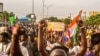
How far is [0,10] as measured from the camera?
65.9ft

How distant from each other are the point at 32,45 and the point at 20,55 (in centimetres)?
708

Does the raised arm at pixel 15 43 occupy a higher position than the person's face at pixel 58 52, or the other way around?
the raised arm at pixel 15 43

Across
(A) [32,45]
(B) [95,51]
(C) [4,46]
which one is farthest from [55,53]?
(A) [32,45]

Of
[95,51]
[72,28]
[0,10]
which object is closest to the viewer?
[95,51]

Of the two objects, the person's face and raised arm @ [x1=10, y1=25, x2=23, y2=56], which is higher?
raised arm @ [x1=10, y1=25, x2=23, y2=56]

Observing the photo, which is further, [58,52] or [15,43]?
[58,52]

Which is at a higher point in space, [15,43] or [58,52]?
[15,43]

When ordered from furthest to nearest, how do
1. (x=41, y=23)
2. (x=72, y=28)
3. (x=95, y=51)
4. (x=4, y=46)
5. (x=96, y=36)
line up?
(x=72, y=28)
(x=4, y=46)
(x=95, y=51)
(x=96, y=36)
(x=41, y=23)

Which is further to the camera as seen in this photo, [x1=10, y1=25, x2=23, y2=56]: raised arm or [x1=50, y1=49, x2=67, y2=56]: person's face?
[x1=50, y1=49, x2=67, y2=56]: person's face

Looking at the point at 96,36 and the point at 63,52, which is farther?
the point at 96,36

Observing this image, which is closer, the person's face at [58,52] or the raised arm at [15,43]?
the raised arm at [15,43]

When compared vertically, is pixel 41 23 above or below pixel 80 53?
above

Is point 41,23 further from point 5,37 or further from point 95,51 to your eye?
point 5,37

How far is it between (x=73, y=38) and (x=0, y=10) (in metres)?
8.98
